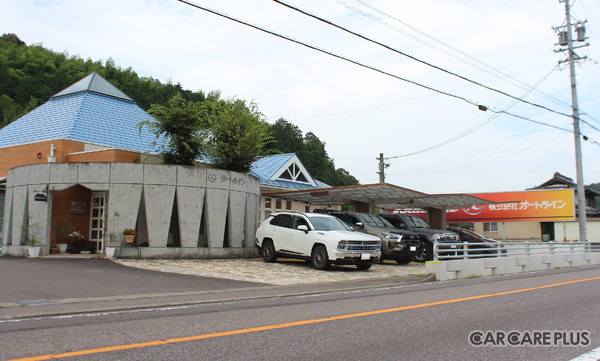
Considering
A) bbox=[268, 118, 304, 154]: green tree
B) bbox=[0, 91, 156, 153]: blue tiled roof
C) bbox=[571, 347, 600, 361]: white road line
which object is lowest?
bbox=[571, 347, 600, 361]: white road line

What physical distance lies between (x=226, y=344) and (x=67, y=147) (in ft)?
60.3

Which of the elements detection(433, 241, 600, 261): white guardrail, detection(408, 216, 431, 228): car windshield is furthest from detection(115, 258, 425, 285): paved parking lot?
detection(408, 216, 431, 228): car windshield

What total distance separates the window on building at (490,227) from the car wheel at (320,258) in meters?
32.5

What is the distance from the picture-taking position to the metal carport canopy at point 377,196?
23.3m

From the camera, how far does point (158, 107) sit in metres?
19.7

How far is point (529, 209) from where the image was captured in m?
40.8

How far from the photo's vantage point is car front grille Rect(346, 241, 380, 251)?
15344mm

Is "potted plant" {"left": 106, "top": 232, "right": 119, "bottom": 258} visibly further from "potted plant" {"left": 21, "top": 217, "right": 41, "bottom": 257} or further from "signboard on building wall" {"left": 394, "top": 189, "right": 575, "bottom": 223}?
"signboard on building wall" {"left": 394, "top": 189, "right": 575, "bottom": 223}

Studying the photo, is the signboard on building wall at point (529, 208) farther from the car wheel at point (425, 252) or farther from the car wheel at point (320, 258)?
the car wheel at point (320, 258)

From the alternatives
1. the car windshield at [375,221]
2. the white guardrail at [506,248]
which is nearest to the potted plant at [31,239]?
the car windshield at [375,221]

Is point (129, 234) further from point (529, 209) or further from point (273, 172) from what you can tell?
point (529, 209)

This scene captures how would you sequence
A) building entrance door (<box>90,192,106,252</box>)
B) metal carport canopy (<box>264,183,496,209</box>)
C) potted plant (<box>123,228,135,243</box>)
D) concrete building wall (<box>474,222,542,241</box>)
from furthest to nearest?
concrete building wall (<box>474,222,542,241</box>) < metal carport canopy (<box>264,183,496,209</box>) < building entrance door (<box>90,192,106,252</box>) < potted plant (<box>123,228,135,243</box>)

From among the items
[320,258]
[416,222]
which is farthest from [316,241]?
[416,222]

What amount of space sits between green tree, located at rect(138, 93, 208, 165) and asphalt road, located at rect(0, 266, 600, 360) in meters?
11.5
